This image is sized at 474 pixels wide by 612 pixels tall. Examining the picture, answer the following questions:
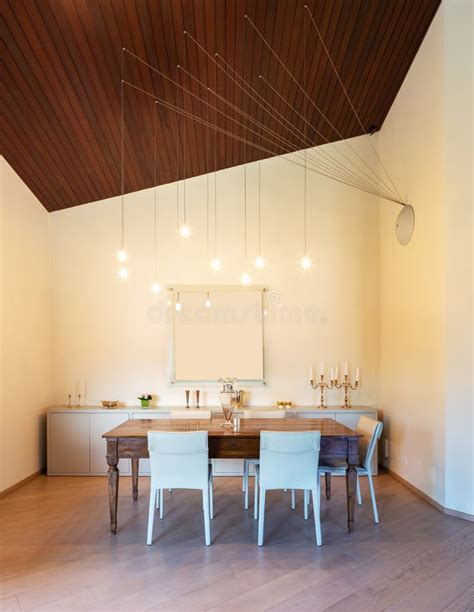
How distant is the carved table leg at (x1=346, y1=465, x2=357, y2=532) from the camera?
3602mm

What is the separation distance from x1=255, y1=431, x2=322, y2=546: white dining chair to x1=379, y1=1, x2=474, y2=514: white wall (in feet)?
4.17

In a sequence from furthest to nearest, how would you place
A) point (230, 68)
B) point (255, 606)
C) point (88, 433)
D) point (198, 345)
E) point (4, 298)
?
point (198, 345) → point (88, 433) → point (4, 298) → point (230, 68) → point (255, 606)

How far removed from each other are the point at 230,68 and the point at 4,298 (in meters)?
2.97

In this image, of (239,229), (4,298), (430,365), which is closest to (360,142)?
(239,229)

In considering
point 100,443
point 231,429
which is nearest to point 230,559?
point 231,429

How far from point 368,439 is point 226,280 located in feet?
8.15

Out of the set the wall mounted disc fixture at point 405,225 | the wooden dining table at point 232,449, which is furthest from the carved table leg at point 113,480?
the wall mounted disc fixture at point 405,225

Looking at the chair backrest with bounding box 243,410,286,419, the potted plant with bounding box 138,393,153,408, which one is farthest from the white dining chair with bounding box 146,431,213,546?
the potted plant with bounding box 138,393,153,408

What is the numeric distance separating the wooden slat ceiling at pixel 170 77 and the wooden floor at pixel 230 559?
11.0ft

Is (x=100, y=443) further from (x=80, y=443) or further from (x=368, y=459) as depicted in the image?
(x=368, y=459)

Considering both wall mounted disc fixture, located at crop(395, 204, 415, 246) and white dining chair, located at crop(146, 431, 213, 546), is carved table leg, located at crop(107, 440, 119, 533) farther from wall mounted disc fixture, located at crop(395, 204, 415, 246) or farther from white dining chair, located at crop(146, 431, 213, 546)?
wall mounted disc fixture, located at crop(395, 204, 415, 246)

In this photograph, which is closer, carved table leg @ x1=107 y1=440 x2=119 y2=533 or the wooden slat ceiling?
the wooden slat ceiling

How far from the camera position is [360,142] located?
18.7 ft

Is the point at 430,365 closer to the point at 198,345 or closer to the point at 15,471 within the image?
the point at 198,345
